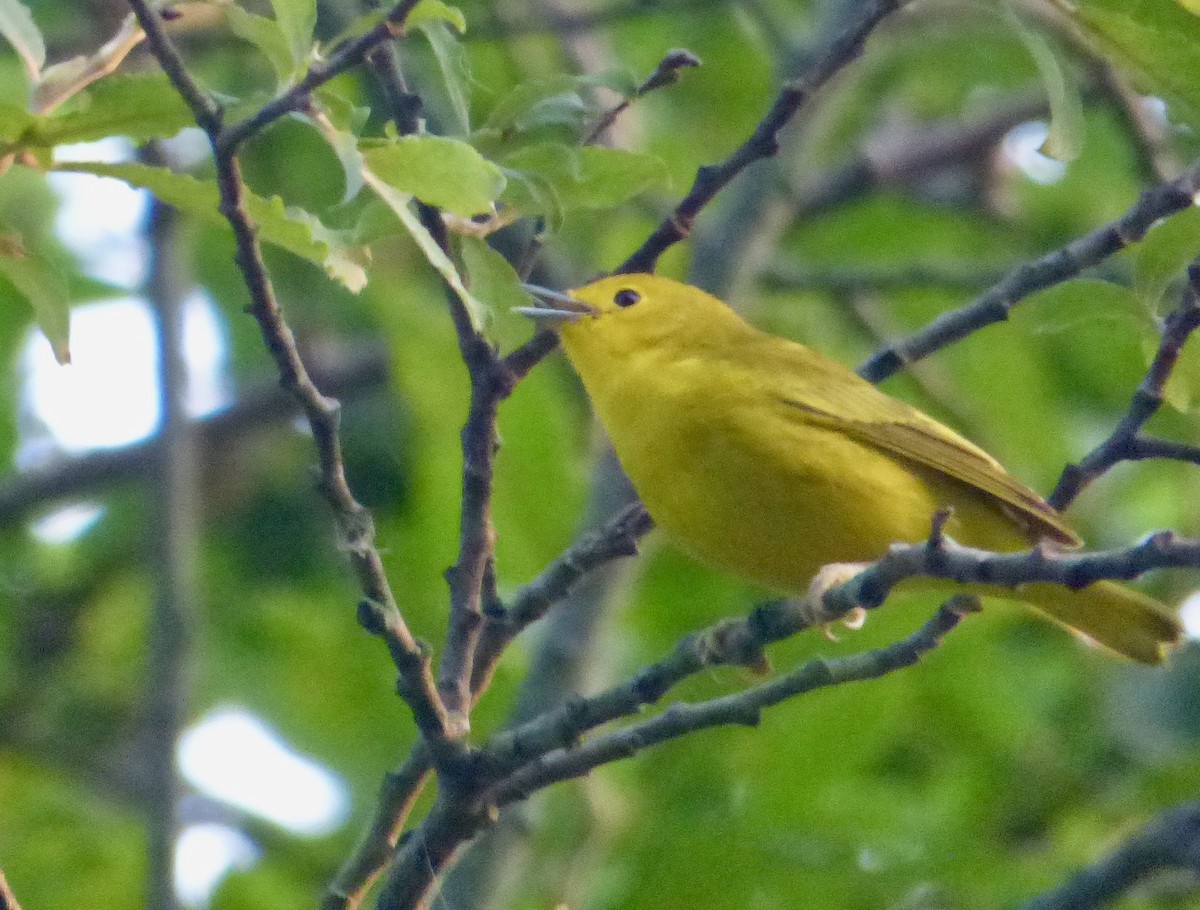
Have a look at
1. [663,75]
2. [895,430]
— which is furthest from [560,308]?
[663,75]

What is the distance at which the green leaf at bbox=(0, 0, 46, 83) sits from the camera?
2.03 meters

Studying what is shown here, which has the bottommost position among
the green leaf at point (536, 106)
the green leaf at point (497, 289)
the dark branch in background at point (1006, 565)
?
the dark branch in background at point (1006, 565)

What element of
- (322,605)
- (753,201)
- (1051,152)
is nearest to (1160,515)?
(753,201)

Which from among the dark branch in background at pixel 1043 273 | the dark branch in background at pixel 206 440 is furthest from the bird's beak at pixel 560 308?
the dark branch in background at pixel 206 440

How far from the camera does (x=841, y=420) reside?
3.52m

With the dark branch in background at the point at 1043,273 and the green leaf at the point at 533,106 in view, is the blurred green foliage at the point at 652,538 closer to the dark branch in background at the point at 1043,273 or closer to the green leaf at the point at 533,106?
the green leaf at the point at 533,106

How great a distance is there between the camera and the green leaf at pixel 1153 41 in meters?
2.35

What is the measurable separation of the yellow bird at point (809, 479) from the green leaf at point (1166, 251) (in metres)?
0.77

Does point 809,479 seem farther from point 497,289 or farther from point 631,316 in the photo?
point 497,289

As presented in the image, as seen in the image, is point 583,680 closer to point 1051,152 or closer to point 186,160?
point 1051,152

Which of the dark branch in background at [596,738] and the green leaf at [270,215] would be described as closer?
the green leaf at [270,215]

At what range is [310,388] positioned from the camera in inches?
82.8

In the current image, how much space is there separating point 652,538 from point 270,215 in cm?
255

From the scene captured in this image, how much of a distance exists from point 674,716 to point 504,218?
689 millimetres
